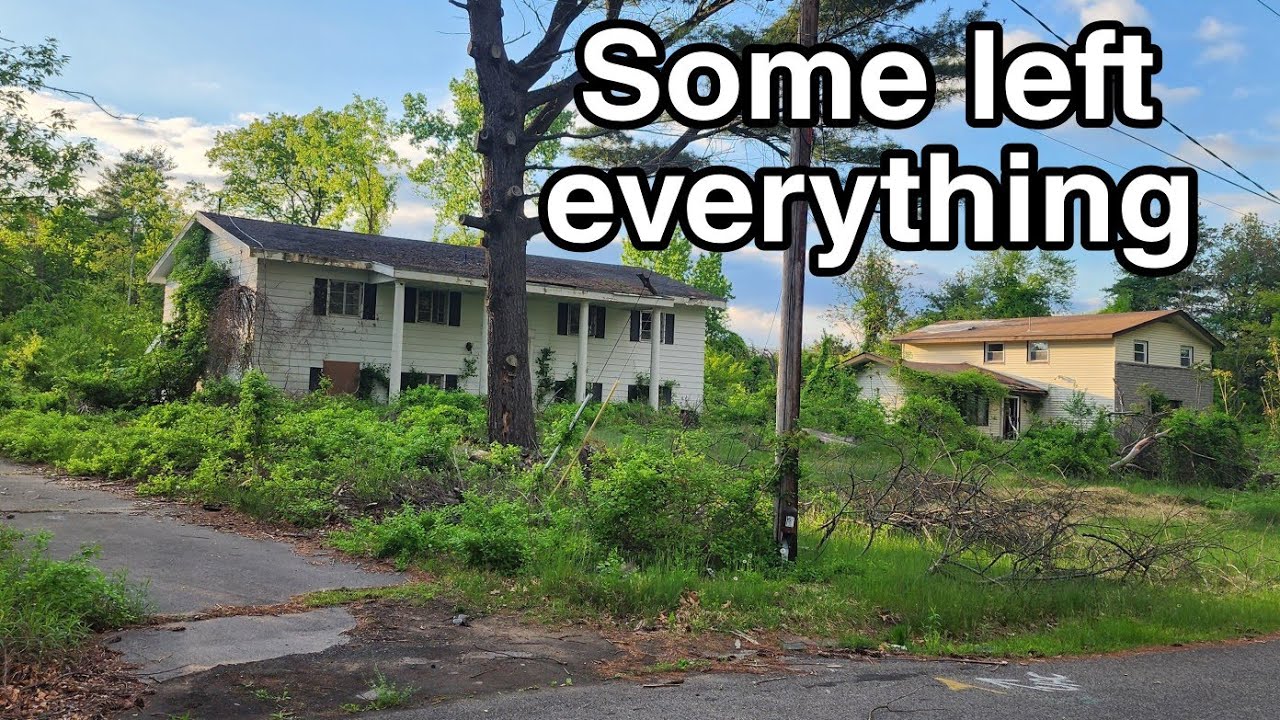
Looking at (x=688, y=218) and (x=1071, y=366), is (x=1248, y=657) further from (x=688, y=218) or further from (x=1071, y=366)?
(x=1071, y=366)

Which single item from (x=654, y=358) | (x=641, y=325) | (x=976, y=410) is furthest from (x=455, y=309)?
(x=976, y=410)

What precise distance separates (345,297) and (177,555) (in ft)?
54.0

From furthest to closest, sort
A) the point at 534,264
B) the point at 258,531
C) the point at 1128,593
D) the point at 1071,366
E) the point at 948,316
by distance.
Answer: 1. the point at 948,316
2. the point at 1071,366
3. the point at 534,264
4. the point at 258,531
5. the point at 1128,593

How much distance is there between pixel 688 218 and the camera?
35.5 ft

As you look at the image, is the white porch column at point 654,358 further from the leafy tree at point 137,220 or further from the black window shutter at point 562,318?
the leafy tree at point 137,220

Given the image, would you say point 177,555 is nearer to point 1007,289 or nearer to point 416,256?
point 416,256

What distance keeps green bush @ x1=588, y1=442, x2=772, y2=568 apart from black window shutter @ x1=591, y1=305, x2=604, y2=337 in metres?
20.0

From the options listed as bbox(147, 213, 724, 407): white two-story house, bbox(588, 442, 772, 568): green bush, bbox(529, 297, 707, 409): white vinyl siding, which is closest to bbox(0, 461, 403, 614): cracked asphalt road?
bbox(588, 442, 772, 568): green bush

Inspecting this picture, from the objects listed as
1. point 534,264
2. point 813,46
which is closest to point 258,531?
point 813,46

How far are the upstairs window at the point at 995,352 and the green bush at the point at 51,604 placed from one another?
38106 millimetres

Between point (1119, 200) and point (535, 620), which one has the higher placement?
point (1119, 200)

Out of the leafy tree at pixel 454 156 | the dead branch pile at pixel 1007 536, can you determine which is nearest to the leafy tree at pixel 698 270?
the leafy tree at pixel 454 156

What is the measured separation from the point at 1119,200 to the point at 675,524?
21.2 feet

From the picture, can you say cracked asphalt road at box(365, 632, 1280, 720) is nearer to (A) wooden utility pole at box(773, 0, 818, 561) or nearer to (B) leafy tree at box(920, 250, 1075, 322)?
(A) wooden utility pole at box(773, 0, 818, 561)
